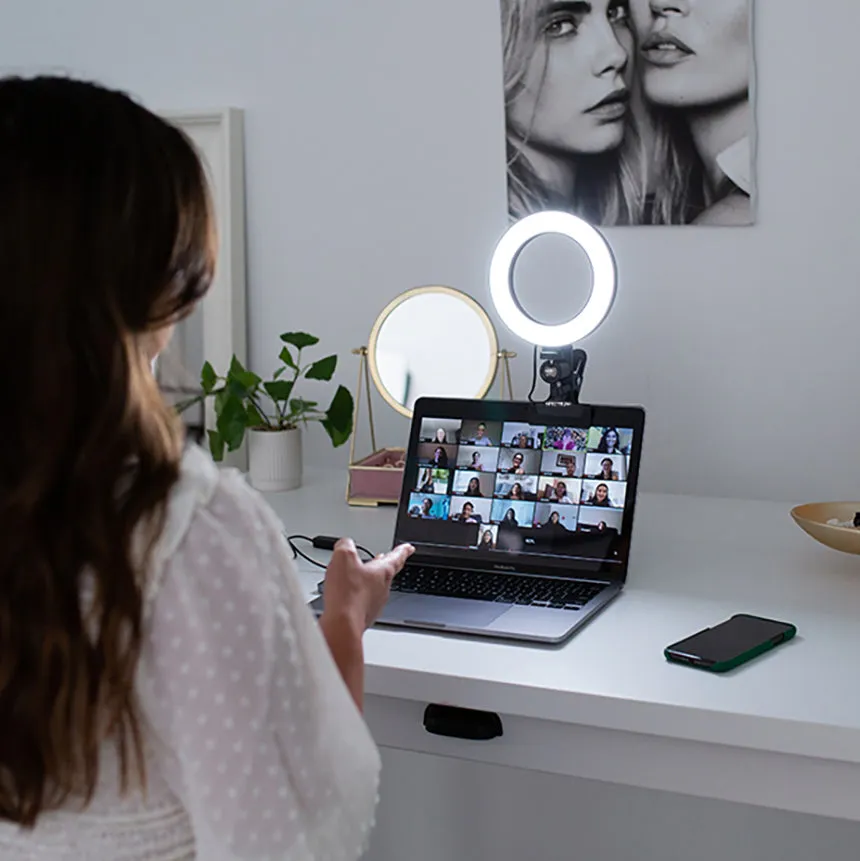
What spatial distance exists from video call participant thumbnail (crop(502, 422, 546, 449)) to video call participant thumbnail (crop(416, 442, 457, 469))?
7 centimetres

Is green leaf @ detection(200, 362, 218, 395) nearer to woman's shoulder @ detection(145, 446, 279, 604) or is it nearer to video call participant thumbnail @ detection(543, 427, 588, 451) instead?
video call participant thumbnail @ detection(543, 427, 588, 451)

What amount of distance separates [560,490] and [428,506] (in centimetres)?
16

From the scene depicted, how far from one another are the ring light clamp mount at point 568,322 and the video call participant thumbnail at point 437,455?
0.44ft

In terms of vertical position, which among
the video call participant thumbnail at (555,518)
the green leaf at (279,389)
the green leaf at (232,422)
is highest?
the green leaf at (279,389)

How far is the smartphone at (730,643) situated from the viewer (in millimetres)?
1025

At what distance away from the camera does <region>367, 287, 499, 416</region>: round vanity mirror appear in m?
1.63

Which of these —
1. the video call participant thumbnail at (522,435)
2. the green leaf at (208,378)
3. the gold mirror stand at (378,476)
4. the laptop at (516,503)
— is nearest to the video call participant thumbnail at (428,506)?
the laptop at (516,503)

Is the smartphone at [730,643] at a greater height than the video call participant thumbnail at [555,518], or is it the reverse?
the video call participant thumbnail at [555,518]

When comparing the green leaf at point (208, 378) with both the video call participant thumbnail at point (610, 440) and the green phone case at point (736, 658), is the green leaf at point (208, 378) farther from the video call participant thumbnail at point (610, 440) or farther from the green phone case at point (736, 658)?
the green phone case at point (736, 658)

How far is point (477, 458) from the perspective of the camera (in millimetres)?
1394

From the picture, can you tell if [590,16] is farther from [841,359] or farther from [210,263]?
[210,263]

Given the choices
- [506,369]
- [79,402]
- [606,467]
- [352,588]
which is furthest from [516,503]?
[79,402]

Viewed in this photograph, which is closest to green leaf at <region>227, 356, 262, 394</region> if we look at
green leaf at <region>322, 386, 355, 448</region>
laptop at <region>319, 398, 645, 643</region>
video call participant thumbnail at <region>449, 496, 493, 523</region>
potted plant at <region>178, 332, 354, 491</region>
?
potted plant at <region>178, 332, 354, 491</region>

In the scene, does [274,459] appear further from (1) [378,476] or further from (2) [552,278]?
(2) [552,278]
